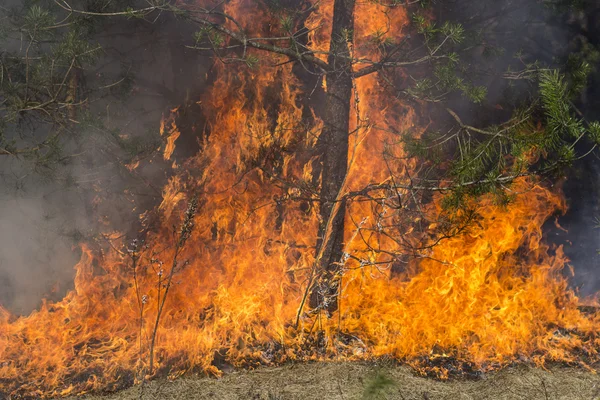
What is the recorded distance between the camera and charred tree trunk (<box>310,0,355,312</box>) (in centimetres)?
596

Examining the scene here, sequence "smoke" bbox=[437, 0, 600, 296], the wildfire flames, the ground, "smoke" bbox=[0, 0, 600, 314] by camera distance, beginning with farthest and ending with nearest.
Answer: "smoke" bbox=[0, 0, 600, 314] → "smoke" bbox=[437, 0, 600, 296] → the wildfire flames → the ground

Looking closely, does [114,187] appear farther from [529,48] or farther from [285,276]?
[529,48]

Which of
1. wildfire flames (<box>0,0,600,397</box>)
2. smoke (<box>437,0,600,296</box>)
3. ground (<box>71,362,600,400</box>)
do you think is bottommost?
ground (<box>71,362,600,400</box>)

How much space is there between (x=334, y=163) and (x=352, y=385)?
7.94ft

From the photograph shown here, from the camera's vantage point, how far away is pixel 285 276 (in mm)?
6617

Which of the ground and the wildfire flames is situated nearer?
the ground

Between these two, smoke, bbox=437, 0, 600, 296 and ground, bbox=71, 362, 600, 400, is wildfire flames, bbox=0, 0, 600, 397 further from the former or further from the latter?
smoke, bbox=437, 0, 600, 296

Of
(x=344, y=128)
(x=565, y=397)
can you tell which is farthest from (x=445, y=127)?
(x=565, y=397)

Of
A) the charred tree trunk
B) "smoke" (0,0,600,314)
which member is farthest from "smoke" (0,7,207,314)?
the charred tree trunk

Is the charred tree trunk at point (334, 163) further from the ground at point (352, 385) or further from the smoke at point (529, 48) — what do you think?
the smoke at point (529, 48)

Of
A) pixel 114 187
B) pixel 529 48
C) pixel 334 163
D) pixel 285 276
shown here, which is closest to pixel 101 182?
pixel 114 187

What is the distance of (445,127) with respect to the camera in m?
7.13

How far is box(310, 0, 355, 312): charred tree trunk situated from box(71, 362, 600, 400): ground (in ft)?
2.70

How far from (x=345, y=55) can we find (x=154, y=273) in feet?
11.6
